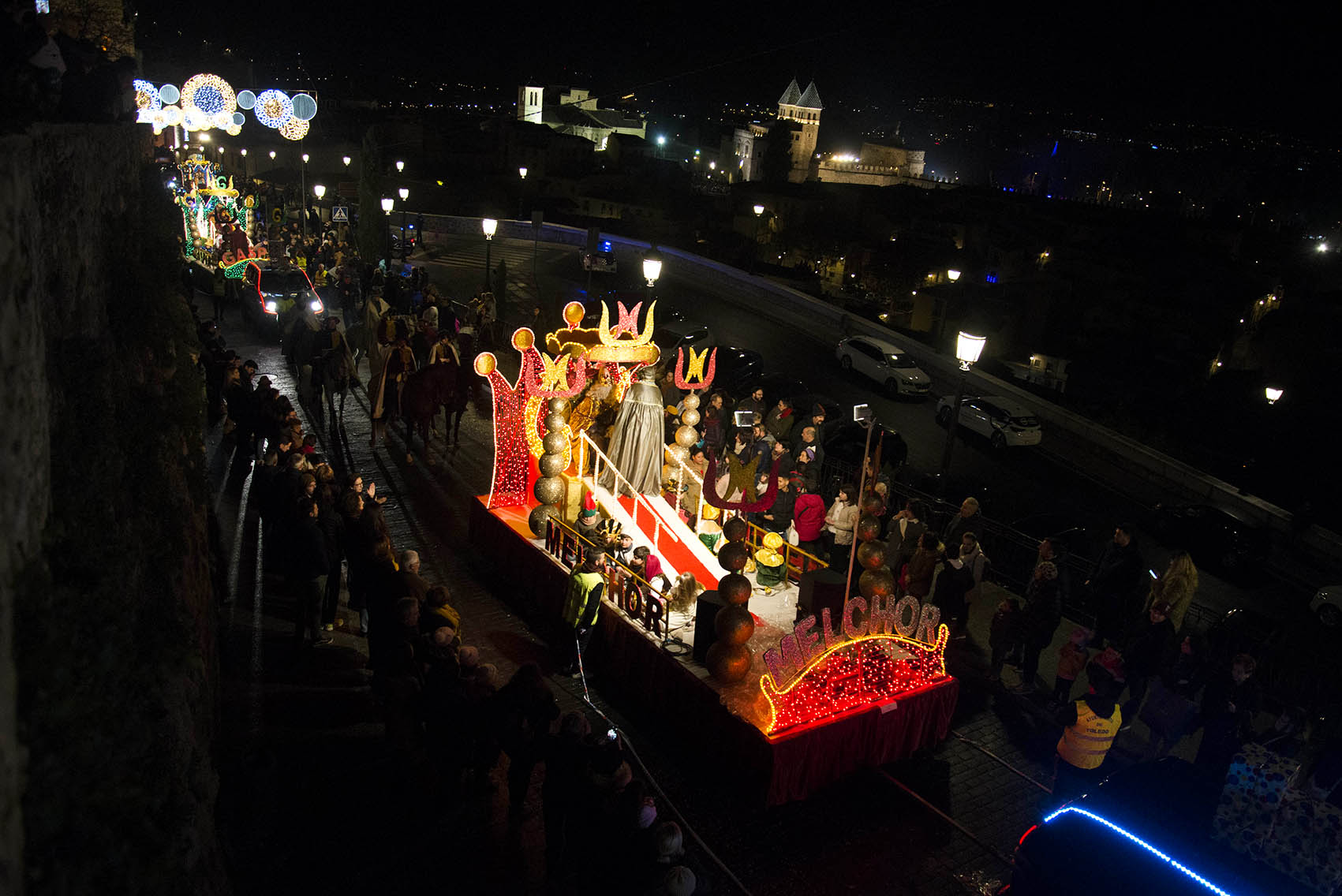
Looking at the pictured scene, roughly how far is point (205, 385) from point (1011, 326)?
115 ft

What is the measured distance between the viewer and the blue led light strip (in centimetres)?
473

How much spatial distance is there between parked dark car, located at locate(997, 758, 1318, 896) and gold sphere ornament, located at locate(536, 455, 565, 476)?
6463mm

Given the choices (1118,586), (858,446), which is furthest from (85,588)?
(858,446)

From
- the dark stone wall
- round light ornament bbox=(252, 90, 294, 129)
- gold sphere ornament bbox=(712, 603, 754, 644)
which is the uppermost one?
round light ornament bbox=(252, 90, 294, 129)

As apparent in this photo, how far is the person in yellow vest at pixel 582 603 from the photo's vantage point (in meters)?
8.64

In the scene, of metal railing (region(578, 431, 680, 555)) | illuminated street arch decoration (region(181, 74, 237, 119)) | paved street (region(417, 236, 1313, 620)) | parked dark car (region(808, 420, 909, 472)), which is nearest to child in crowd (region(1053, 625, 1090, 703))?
metal railing (region(578, 431, 680, 555))

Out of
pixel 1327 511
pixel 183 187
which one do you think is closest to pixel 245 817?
pixel 183 187

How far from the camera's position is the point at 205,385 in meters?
13.2

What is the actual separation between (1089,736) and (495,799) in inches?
202

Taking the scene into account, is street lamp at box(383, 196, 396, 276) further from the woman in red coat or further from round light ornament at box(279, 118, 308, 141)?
the woman in red coat

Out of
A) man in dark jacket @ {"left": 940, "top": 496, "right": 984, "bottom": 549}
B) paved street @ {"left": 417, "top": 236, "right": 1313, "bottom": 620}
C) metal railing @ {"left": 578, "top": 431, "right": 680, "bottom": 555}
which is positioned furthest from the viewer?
paved street @ {"left": 417, "top": 236, "right": 1313, "bottom": 620}

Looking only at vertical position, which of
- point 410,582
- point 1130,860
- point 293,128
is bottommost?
point 410,582

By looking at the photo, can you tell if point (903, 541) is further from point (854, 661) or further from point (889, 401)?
point (889, 401)

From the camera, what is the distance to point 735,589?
7.75m
